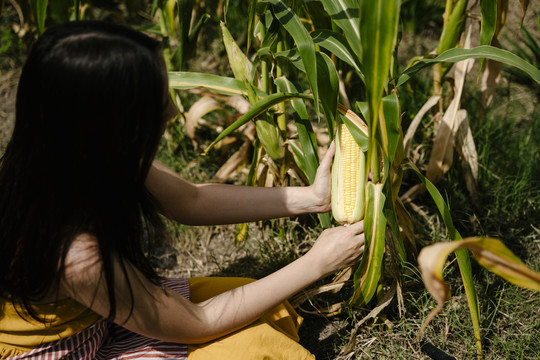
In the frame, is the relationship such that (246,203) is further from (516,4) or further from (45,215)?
(516,4)

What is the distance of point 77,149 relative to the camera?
84 cm

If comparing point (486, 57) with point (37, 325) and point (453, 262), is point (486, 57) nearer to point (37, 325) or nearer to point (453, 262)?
point (453, 262)

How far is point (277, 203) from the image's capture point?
1.27 m

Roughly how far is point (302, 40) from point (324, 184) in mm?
348

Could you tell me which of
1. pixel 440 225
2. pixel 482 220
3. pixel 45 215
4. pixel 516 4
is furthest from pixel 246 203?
pixel 516 4

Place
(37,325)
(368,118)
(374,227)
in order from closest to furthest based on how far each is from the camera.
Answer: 1. (368,118)
2. (37,325)
3. (374,227)

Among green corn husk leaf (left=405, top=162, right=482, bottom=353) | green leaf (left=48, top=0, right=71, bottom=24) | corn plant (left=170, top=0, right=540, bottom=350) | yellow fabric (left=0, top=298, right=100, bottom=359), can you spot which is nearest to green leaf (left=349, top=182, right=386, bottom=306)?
corn plant (left=170, top=0, right=540, bottom=350)

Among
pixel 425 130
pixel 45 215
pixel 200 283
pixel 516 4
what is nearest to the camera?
pixel 45 215

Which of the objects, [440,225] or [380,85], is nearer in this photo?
[380,85]

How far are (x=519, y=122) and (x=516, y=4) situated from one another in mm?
670

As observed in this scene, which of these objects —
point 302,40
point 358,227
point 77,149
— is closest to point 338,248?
point 358,227

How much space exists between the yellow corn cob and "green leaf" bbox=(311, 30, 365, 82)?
0.45 feet

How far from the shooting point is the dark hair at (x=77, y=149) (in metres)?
0.80

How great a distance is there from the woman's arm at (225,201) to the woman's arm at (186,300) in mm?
183
